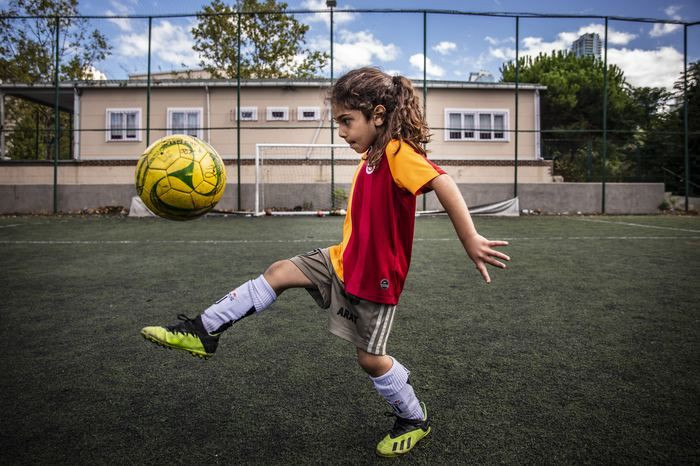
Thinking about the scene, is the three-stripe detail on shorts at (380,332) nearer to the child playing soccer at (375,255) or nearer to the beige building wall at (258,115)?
the child playing soccer at (375,255)

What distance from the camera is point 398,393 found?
1722 millimetres

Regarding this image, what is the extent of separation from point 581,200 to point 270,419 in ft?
49.1

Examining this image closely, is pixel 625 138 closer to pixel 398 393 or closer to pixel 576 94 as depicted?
pixel 576 94

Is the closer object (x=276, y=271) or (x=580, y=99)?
(x=276, y=271)

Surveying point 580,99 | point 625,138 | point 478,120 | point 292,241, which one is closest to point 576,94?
point 580,99

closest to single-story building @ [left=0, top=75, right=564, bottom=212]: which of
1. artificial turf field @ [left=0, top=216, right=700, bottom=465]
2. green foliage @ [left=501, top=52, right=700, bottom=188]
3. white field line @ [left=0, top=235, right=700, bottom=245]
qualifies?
green foliage @ [left=501, top=52, right=700, bottom=188]

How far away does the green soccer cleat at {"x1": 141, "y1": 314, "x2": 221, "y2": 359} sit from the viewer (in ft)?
5.80

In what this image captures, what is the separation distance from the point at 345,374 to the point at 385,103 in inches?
48.1

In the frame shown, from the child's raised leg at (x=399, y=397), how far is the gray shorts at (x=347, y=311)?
52mm

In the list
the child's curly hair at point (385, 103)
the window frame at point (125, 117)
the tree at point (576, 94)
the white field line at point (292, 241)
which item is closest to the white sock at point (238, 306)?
the child's curly hair at point (385, 103)

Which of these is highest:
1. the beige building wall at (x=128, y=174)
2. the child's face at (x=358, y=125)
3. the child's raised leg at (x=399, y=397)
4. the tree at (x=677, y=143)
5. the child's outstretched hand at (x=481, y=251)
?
the tree at (x=677, y=143)

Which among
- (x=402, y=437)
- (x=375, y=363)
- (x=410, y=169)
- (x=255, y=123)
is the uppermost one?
(x=255, y=123)

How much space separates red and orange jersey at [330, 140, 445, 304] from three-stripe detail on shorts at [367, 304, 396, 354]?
0.16 feet

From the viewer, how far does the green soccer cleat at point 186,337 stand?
1.77 metres
